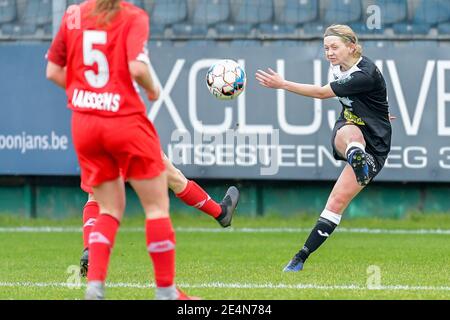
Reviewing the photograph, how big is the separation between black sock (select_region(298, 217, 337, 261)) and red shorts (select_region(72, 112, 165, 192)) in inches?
113

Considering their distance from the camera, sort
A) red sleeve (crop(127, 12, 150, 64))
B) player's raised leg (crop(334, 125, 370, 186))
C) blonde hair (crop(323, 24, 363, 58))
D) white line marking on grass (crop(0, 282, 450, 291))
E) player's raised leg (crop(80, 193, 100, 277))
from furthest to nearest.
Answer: blonde hair (crop(323, 24, 363, 58)) → player's raised leg (crop(334, 125, 370, 186)) → player's raised leg (crop(80, 193, 100, 277)) → white line marking on grass (crop(0, 282, 450, 291)) → red sleeve (crop(127, 12, 150, 64))

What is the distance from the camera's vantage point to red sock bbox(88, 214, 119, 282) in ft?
20.9

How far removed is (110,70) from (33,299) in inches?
66.7

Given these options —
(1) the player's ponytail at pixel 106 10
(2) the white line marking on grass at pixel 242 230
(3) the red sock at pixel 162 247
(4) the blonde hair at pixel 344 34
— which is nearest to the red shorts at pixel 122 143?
(3) the red sock at pixel 162 247

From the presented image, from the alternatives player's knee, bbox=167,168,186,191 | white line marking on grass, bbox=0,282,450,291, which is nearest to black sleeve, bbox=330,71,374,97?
player's knee, bbox=167,168,186,191

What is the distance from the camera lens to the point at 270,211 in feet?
45.5

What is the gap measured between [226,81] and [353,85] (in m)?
0.97

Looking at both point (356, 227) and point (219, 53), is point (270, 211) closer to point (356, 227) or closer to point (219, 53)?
point (356, 227)

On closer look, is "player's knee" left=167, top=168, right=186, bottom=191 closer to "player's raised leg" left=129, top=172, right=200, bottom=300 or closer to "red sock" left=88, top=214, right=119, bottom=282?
"red sock" left=88, top=214, right=119, bottom=282

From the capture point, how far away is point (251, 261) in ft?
32.7

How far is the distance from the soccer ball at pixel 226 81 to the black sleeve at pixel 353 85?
0.72 metres

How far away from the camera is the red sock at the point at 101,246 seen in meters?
6.38

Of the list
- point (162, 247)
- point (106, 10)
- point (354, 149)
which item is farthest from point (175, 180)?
point (106, 10)
